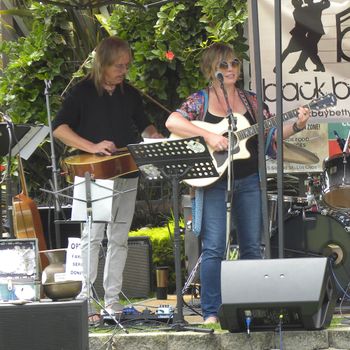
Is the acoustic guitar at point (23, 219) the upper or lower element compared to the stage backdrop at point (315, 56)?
lower

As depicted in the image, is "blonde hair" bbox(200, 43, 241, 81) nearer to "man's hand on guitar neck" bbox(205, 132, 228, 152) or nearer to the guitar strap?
the guitar strap

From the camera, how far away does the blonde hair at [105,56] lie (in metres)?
6.54

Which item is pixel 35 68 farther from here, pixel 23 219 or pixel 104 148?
pixel 104 148

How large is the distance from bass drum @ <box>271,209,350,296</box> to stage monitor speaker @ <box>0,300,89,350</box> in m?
2.14

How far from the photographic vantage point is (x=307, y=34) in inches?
290

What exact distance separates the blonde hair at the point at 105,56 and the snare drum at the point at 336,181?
1696mm

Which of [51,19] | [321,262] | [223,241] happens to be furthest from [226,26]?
[321,262]

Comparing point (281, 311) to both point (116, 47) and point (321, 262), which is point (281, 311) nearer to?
point (321, 262)

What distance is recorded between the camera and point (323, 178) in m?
6.84

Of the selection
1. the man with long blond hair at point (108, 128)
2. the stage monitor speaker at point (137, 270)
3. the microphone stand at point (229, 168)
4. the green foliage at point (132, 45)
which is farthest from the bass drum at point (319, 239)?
the green foliage at point (132, 45)

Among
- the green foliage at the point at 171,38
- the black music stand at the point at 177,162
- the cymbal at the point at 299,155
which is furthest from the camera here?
the green foliage at the point at 171,38

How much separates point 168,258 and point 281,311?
11.3ft

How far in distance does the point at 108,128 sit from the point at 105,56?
51 cm

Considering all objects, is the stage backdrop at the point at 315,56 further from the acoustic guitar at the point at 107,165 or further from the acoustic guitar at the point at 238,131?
the acoustic guitar at the point at 107,165
